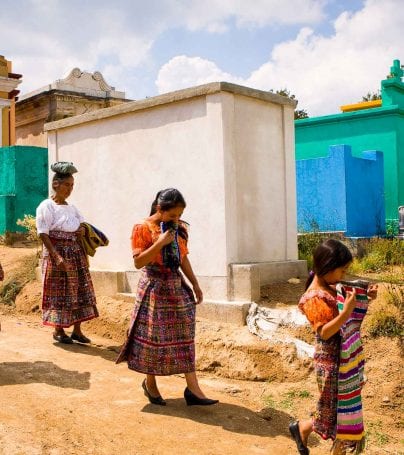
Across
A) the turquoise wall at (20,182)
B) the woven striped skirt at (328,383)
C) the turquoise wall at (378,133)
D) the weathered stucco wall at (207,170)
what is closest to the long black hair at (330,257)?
the woven striped skirt at (328,383)

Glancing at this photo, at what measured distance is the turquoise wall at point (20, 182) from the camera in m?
11.8

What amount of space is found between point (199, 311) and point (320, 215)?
15.6 ft

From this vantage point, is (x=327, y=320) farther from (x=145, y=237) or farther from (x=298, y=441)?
(x=145, y=237)

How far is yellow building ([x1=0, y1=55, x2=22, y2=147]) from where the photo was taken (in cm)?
1717

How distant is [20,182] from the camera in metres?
12.1

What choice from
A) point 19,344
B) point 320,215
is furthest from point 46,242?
point 320,215

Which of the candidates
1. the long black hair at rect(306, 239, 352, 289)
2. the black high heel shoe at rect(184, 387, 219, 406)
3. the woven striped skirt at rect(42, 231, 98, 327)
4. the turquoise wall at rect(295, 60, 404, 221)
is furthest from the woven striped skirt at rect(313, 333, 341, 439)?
the turquoise wall at rect(295, 60, 404, 221)

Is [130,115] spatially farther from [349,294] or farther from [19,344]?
[349,294]

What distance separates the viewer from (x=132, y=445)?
3.72m

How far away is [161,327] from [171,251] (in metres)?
0.55

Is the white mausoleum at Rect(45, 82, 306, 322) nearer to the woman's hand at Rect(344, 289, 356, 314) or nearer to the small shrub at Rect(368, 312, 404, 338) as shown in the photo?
the small shrub at Rect(368, 312, 404, 338)

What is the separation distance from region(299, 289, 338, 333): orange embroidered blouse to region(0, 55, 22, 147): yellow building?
15.4 m

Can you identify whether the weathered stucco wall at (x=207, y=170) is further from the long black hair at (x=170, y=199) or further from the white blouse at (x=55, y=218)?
the long black hair at (x=170, y=199)

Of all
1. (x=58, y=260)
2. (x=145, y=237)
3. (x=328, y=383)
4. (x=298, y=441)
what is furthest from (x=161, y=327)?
(x=58, y=260)
